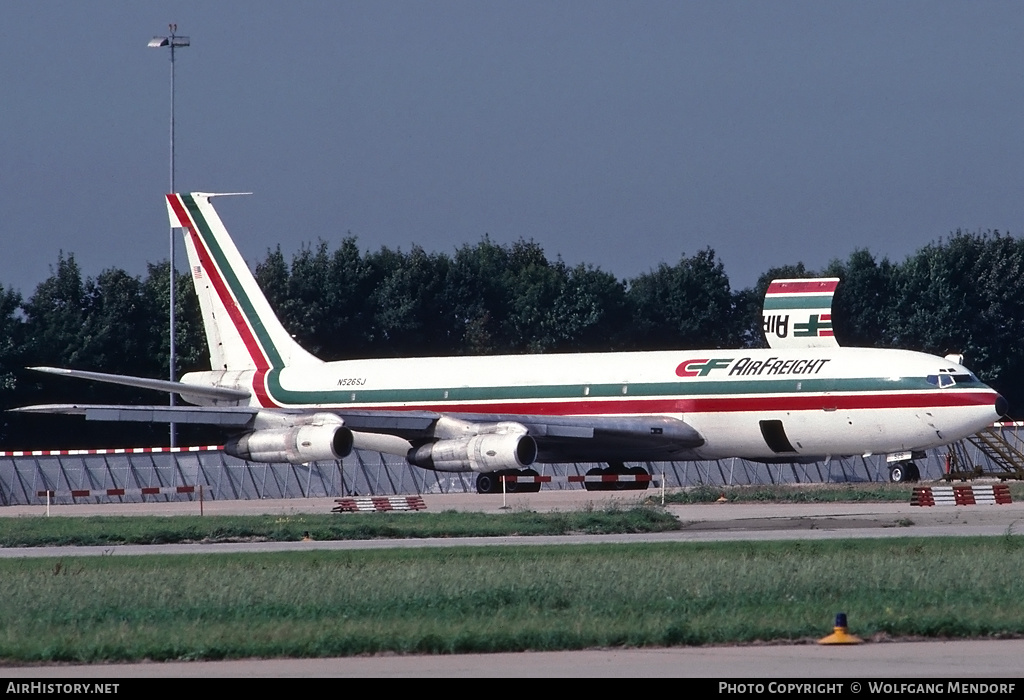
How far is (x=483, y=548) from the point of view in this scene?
2698cm

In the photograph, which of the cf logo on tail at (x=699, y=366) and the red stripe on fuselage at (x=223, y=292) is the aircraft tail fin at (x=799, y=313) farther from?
the red stripe on fuselage at (x=223, y=292)

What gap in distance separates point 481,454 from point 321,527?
1328cm

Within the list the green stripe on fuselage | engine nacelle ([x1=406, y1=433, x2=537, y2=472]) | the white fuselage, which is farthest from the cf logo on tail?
engine nacelle ([x1=406, y1=433, x2=537, y2=472])

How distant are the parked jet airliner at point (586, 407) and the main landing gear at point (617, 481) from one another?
162mm

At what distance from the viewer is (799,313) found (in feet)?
198

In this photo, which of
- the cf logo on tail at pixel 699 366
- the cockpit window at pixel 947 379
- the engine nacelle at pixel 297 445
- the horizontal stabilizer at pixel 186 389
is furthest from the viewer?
the horizontal stabilizer at pixel 186 389

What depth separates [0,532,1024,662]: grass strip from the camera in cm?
1514

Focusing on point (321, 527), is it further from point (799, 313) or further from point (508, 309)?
point (508, 309)

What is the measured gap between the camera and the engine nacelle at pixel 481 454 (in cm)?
4494

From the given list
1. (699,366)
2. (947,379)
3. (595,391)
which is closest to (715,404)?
(699,366)

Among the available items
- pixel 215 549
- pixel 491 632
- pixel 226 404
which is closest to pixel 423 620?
pixel 491 632

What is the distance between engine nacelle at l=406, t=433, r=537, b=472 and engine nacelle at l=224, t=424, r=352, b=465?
93.3 inches

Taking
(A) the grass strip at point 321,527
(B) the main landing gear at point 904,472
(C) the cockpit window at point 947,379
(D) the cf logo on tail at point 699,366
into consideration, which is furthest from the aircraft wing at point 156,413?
(C) the cockpit window at point 947,379
